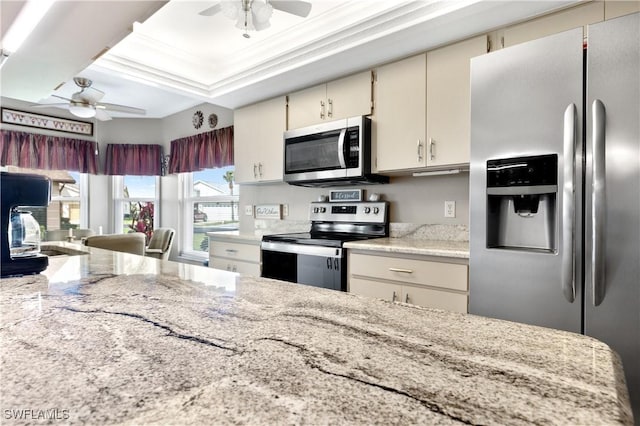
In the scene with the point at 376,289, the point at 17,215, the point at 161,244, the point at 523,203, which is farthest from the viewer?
the point at 161,244

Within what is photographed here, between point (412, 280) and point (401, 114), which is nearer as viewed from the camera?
point (412, 280)

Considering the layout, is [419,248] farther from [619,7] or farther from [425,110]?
[619,7]

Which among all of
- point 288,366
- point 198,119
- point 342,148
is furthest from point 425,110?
point 198,119

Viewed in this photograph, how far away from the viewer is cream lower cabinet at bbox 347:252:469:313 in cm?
185

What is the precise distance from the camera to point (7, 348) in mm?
539

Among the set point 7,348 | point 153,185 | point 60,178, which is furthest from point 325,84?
point 60,178

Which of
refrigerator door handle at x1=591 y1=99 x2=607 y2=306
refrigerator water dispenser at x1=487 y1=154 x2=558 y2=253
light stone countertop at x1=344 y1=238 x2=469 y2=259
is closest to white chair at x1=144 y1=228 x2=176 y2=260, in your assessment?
light stone countertop at x1=344 y1=238 x2=469 y2=259

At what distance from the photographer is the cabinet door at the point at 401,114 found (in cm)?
229

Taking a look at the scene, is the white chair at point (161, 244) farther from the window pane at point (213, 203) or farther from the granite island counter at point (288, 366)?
the granite island counter at point (288, 366)

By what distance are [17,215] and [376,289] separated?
174 centimetres

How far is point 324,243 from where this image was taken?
2.38 meters

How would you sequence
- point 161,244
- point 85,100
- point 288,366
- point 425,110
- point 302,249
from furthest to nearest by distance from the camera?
point 161,244
point 85,100
point 302,249
point 425,110
point 288,366

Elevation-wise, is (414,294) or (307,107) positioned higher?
(307,107)

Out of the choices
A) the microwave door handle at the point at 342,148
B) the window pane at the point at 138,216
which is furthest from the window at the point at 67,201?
the microwave door handle at the point at 342,148
